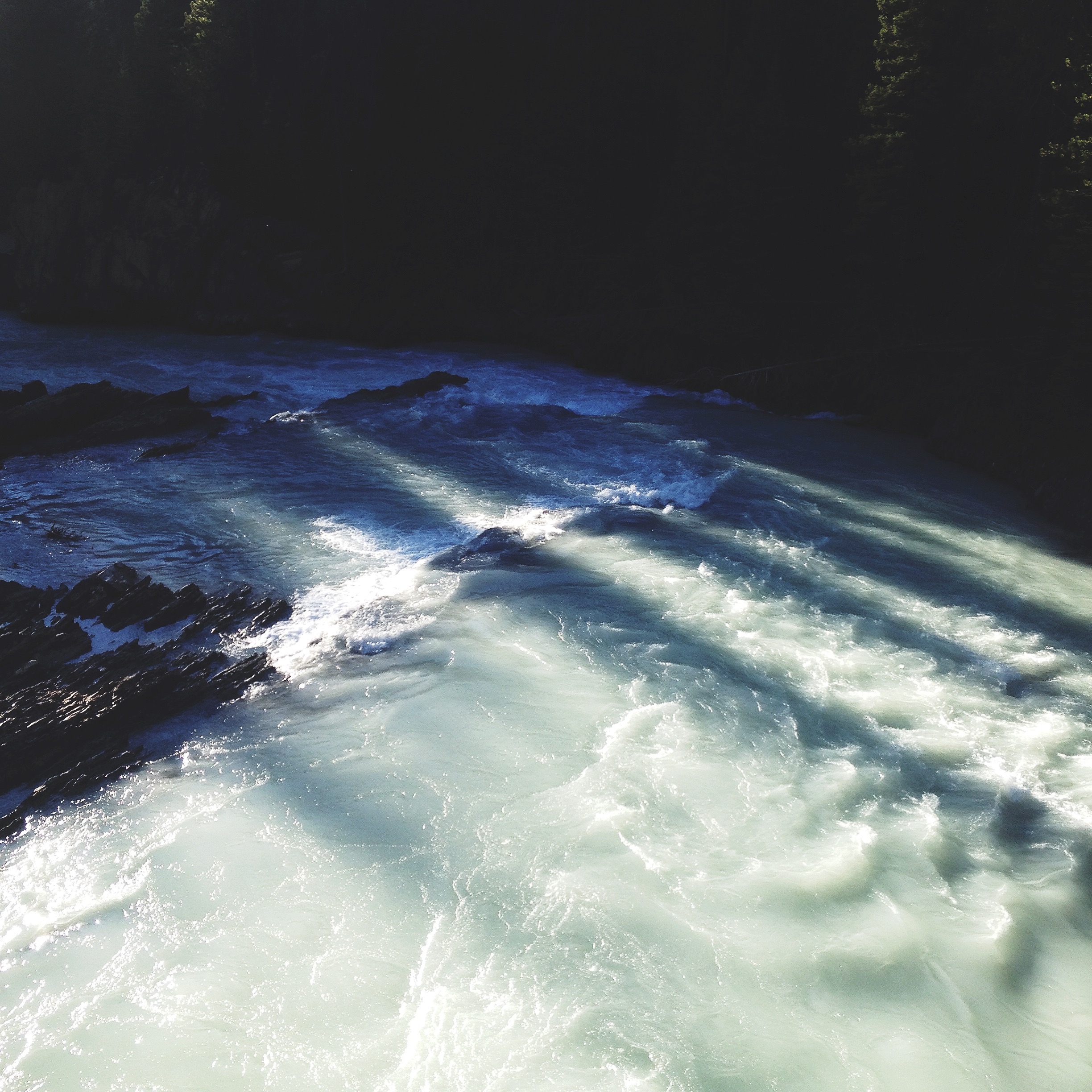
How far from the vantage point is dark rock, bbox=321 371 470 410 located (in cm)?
2062

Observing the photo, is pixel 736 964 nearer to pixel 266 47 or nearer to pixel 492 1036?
→ pixel 492 1036

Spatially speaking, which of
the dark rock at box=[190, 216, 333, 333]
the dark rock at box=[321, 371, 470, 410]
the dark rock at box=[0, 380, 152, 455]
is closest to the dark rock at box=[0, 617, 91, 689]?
the dark rock at box=[0, 380, 152, 455]

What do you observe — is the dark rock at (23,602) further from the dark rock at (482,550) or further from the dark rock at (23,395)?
the dark rock at (23,395)

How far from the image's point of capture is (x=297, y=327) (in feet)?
91.9

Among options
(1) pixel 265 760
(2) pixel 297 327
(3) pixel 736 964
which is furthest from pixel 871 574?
(2) pixel 297 327

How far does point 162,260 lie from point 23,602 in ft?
73.2

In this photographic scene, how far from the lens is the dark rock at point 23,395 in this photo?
1731 cm

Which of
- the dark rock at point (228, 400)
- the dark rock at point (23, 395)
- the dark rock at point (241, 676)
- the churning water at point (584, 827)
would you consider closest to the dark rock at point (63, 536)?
the churning water at point (584, 827)

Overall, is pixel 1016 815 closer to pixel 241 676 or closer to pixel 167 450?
pixel 241 676

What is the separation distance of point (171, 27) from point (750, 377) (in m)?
28.4

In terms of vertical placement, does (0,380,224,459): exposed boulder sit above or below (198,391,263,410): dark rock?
above

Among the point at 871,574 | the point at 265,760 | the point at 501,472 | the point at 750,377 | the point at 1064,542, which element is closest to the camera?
the point at 265,760

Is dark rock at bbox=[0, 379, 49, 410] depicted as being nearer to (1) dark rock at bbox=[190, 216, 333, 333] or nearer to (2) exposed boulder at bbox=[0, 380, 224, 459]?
(2) exposed boulder at bbox=[0, 380, 224, 459]

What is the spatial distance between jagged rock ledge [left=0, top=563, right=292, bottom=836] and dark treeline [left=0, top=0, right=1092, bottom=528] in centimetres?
1577
